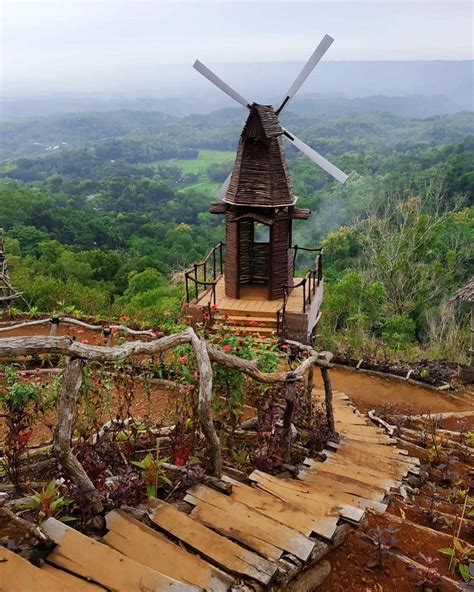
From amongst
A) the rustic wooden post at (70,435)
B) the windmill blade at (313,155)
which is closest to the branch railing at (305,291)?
the windmill blade at (313,155)

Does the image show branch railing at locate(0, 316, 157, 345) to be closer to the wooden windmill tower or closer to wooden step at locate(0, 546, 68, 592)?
the wooden windmill tower

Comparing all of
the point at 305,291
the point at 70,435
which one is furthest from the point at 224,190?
the point at 70,435

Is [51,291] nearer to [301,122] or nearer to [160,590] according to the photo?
[160,590]

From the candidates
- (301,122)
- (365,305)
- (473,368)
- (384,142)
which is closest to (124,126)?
(301,122)

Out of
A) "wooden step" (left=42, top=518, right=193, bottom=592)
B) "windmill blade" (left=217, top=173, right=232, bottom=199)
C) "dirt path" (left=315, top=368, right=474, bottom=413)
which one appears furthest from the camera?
"windmill blade" (left=217, top=173, right=232, bottom=199)

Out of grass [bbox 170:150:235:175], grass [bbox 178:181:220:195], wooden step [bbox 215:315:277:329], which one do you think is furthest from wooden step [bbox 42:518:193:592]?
grass [bbox 170:150:235:175]

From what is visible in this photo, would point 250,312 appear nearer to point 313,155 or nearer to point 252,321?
point 252,321
